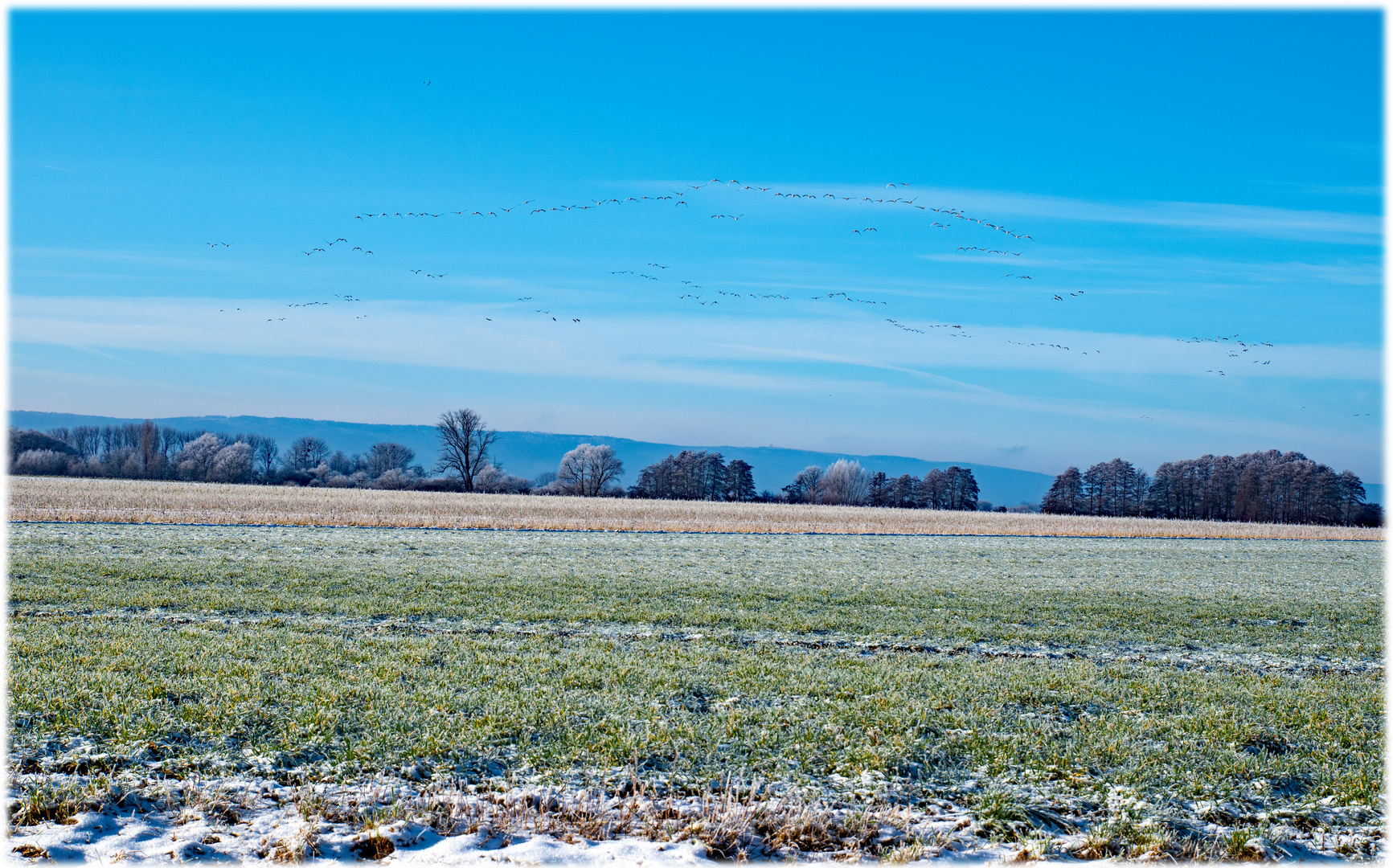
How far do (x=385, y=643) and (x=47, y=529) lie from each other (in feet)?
83.9

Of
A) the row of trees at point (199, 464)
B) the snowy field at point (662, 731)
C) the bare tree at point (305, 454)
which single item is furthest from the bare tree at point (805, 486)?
the snowy field at point (662, 731)

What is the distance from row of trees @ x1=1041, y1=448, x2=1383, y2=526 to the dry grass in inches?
1332

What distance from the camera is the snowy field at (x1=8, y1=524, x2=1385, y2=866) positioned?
5.87 m

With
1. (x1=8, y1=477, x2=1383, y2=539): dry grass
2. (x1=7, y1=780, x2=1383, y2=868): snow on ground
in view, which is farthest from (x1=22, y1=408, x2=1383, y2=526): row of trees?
(x1=7, y1=780, x2=1383, y2=868): snow on ground

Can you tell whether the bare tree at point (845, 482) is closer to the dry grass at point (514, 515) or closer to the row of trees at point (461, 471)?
the row of trees at point (461, 471)

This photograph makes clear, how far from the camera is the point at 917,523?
5975 centimetres

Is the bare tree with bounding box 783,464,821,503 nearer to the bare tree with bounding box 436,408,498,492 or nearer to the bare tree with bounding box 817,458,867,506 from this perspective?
the bare tree with bounding box 817,458,867,506

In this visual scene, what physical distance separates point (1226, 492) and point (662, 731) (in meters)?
127

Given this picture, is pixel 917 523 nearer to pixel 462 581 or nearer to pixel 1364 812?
pixel 462 581


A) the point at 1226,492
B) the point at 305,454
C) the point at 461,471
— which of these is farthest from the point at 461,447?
the point at 1226,492

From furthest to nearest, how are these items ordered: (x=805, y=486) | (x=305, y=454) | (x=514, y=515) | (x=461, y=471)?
1. (x=305, y=454)
2. (x=805, y=486)
3. (x=461, y=471)
4. (x=514, y=515)

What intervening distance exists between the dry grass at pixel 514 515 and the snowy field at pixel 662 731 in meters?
25.9

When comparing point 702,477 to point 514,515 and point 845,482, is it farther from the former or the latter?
point 514,515

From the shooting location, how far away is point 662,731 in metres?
7.70
